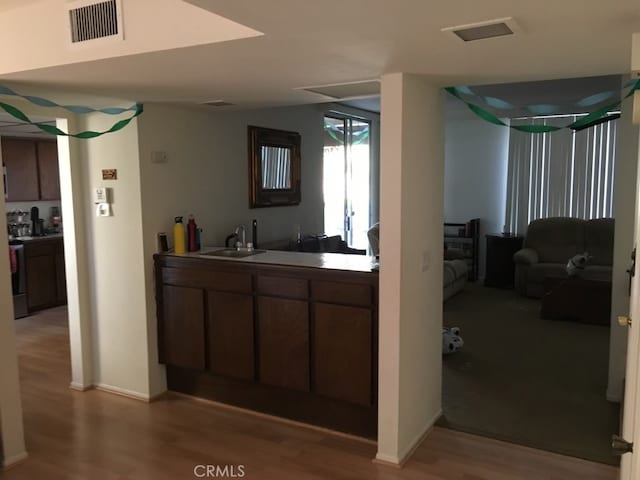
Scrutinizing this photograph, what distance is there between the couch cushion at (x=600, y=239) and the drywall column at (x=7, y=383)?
20.5ft

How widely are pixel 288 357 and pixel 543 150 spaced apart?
557cm

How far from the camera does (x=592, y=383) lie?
156 inches

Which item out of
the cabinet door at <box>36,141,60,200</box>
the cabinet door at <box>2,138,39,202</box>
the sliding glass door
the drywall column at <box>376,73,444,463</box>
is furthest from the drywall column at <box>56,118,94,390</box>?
the sliding glass door

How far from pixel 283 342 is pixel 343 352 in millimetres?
428

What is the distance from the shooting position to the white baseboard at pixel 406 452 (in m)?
2.96

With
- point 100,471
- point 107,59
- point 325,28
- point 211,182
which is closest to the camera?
point 325,28

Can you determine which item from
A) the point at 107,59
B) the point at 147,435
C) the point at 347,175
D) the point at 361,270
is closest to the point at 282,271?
the point at 361,270

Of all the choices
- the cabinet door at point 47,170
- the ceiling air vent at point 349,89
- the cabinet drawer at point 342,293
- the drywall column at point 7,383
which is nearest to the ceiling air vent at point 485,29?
the ceiling air vent at point 349,89

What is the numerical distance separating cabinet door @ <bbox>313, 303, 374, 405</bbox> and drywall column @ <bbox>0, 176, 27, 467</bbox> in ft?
5.69

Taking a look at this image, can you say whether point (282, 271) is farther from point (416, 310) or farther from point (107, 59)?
point (107, 59)

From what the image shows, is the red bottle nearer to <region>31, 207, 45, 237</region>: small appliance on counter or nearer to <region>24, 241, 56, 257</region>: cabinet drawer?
<region>24, 241, 56, 257</region>: cabinet drawer

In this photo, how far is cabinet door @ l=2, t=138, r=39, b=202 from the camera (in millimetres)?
6613

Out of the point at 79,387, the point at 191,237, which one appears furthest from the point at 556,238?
the point at 79,387

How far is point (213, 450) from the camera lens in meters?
3.15
